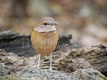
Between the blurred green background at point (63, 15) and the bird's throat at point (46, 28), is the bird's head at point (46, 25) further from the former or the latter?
the blurred green background at point (63, 15)

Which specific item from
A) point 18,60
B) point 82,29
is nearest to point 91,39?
point 82,29

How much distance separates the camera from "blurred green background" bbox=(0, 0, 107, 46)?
9.98 meters

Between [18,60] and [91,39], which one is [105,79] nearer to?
[18,60]

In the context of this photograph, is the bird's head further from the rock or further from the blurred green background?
the blurred green background

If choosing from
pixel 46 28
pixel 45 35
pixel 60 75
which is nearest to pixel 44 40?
pixel 45 35

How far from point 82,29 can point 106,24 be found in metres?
1.18

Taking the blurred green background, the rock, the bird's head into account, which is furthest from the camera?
the blurred green background

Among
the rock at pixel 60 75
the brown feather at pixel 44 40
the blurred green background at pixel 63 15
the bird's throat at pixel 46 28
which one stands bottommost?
the rock at pixel 60 75

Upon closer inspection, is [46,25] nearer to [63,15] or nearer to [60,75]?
[60,75]

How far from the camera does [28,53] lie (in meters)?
5.56

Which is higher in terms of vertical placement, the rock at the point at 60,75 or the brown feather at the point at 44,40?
the brown feather at the point at 44,40

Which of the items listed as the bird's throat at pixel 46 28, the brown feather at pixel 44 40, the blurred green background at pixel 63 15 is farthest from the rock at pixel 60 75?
the blurred green background at pixel 63 15

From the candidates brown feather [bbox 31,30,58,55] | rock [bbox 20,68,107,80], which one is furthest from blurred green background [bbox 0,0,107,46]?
rock [bbox 20,68,107,80]

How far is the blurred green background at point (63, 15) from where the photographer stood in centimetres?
998
